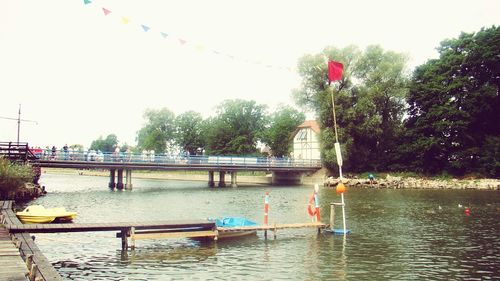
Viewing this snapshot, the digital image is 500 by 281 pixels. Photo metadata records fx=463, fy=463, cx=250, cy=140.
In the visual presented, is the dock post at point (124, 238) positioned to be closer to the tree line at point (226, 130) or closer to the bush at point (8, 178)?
the bush at point (8, 178)

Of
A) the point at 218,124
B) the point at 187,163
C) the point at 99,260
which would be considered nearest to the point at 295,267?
the point at 99,260

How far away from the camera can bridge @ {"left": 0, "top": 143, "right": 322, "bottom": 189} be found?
49.8 meters

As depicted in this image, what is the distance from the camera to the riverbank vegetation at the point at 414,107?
194 feet

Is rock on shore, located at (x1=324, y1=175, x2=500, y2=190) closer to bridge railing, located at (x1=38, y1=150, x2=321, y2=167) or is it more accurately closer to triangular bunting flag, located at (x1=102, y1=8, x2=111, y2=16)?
bridge railing, located at (x1=38, y1=150, x2=321, y2=167)

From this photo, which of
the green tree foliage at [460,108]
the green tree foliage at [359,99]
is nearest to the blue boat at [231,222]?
the green tree foliage at [359,99]

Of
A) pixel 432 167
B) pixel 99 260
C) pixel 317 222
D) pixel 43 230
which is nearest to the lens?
pixel 99 260

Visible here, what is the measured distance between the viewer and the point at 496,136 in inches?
2341

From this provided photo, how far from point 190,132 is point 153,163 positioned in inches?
2383

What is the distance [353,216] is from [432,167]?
40196 millimetres

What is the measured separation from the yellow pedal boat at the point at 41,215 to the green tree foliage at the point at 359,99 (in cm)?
4554

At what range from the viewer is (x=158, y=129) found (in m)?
125

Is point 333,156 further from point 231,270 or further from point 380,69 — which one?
point 231,270

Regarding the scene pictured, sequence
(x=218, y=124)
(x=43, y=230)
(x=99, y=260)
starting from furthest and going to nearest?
(x=218, y=124)
(x=43, y=230)
(x=99, y=260)

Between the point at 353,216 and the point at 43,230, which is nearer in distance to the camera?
the point at 43,230
